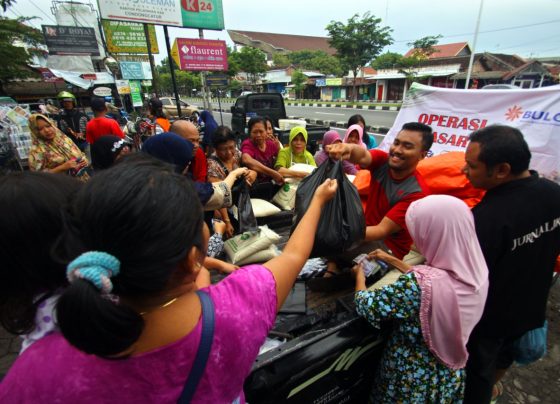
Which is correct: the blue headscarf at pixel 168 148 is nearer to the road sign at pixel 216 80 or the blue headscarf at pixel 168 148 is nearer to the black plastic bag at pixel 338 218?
the black plastic bag at pixel 338 218

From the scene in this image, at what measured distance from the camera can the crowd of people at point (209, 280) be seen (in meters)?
0.54

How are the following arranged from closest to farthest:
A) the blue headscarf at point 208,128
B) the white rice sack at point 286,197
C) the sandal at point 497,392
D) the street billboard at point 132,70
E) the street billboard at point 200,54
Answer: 1. the sandal at point 497,392
2. the white rice sack at point 286,197
3. the blue headscarf at point 208,128
4. the street billboard at point 200,54
5. the street billboard at point 132,70

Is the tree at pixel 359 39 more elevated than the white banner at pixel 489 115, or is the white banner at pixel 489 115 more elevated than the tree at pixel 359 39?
the tree at pixel 359 39

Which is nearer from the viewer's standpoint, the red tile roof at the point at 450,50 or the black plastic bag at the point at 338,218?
the black plastic bag at the point at 338,218

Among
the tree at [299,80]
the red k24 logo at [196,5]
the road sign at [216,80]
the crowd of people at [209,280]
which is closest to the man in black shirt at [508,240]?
the crowd of people at [209,280]

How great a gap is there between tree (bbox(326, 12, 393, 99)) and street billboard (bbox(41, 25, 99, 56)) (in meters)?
19.3

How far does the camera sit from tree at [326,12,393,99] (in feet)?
83.7

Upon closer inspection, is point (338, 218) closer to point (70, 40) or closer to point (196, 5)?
point (196, 5)

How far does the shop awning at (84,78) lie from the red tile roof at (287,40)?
170 ft

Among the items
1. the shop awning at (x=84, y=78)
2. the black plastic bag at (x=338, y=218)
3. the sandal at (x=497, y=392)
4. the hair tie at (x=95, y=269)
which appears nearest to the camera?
the hair tie at (x=95, y=269)

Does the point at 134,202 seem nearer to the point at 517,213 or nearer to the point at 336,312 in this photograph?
the point at 336,312

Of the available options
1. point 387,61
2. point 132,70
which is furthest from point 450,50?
point 132,70

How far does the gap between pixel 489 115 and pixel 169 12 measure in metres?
8.22

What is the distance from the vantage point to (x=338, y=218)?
1.55 meters
